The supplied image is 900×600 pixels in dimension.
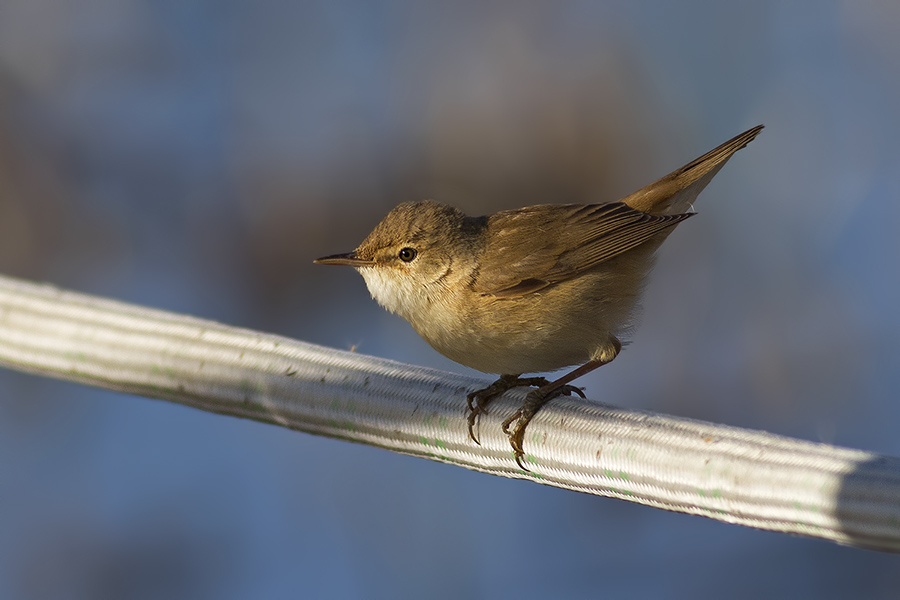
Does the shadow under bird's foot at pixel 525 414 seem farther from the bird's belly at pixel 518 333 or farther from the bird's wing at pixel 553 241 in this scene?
the bird's wing at pixel 553 241

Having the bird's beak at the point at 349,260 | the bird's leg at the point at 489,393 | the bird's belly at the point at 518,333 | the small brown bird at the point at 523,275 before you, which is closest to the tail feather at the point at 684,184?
the small brown bird at the point at 523,275

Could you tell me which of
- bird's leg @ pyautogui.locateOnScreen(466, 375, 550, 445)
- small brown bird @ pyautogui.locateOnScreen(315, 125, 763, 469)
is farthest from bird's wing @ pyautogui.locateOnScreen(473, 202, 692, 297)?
bird's leg @ pyautogui.locateOnScreen(466, 375, 550, 445)

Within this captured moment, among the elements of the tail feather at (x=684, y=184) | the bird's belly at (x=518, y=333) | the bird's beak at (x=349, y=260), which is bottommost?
the bird's belly at (x=518, y=333)

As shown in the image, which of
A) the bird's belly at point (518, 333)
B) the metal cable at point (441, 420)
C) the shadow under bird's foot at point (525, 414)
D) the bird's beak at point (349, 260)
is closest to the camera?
A: the metal cable at point (441, 420)

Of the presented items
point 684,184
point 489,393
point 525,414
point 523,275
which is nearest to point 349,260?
point 523,275

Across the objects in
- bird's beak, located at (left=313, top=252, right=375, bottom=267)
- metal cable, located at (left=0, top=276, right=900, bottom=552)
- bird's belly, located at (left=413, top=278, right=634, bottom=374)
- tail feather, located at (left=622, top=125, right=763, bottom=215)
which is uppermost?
tail feather, located at (left=622, top=125, right=763, bottom=215)

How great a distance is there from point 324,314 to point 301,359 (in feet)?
6.83

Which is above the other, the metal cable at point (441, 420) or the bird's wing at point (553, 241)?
the bird's wing at point (553, 241)

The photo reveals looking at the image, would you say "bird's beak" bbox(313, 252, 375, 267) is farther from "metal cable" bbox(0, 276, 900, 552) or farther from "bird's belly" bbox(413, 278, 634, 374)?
"metal cable" bbox(0, 276, 900, 552)

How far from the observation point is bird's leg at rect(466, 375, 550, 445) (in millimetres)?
1331

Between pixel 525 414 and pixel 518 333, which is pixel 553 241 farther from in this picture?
pixel 525 414

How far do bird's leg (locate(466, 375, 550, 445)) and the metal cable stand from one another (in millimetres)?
18

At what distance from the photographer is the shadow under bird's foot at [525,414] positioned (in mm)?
1242

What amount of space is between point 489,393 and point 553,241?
0.46 m
